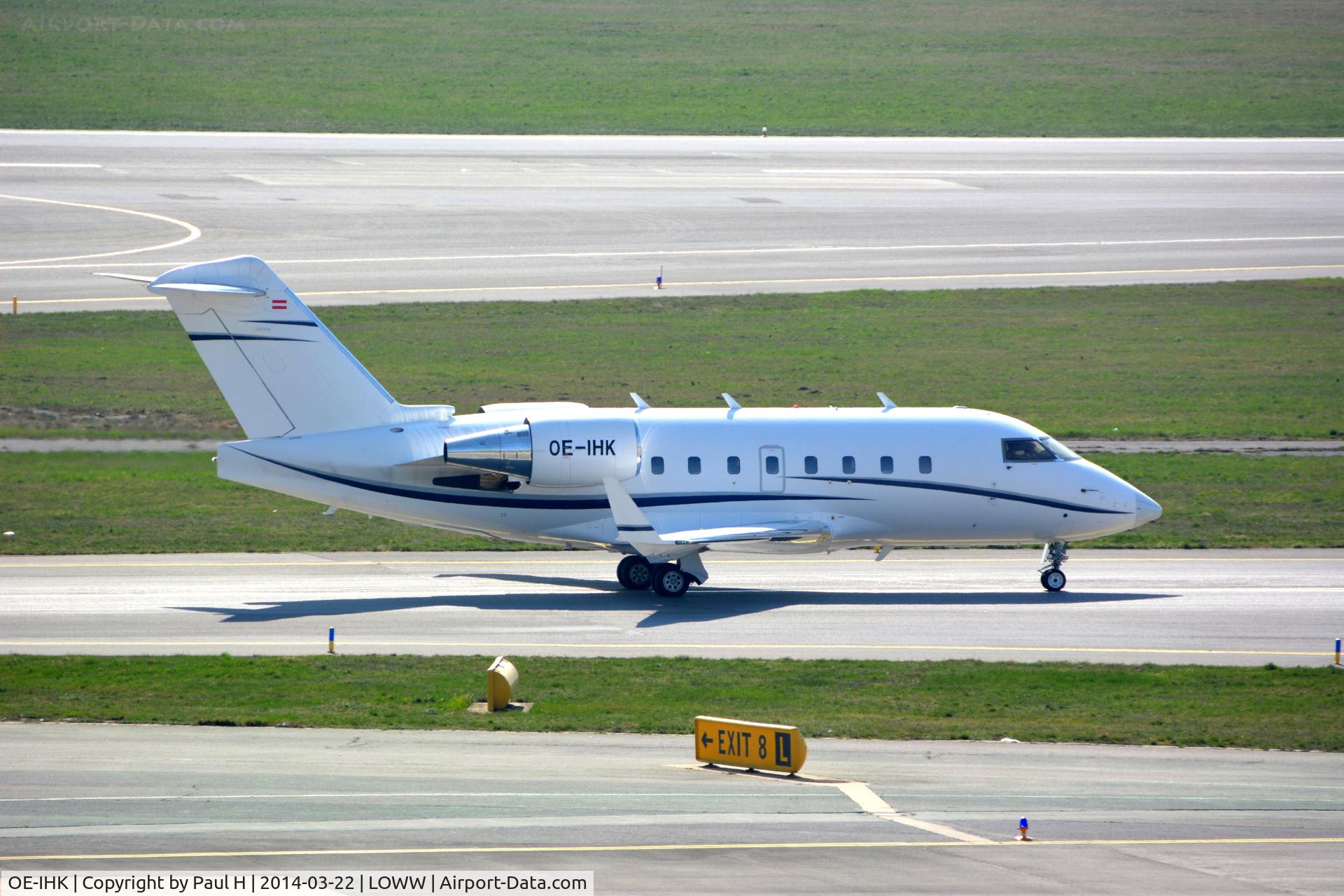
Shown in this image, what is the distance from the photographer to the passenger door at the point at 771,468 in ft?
102

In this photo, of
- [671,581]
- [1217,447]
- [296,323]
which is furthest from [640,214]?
[671,581]

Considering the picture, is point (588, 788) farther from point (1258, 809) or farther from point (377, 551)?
point (377, 551)

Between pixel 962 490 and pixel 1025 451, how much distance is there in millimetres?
1642

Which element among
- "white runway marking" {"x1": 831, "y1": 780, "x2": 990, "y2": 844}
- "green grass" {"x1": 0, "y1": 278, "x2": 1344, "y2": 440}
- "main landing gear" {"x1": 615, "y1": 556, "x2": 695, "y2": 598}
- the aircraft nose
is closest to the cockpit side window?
the aircraft nose

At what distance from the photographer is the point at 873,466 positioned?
103 feet

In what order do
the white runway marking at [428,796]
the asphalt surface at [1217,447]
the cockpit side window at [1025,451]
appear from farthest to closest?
the asphalt surface at [1217,447]
the cockpit side window at [1025,451]
the white runway marking at [428,796]

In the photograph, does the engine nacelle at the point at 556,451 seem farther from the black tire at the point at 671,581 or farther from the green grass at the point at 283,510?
the green grass at the point at 283,510

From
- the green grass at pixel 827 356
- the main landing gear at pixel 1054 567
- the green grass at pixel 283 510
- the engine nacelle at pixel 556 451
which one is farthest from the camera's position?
the green grass at pixel 827 356

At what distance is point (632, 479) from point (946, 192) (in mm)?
38709

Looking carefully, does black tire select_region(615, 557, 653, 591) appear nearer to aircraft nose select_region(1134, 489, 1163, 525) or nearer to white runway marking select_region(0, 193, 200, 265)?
aircraft nose select_region(1134, 489, 1163, 525)

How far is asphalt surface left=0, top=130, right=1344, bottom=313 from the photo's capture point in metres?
55.8

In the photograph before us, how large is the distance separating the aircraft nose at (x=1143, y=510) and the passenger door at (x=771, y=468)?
7604 mm

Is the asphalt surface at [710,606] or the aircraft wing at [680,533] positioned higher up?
the aircraft wing at [680,533]

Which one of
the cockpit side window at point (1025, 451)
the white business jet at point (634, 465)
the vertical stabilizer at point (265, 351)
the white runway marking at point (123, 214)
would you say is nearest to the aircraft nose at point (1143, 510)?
the white business jet at point (634, 465)
